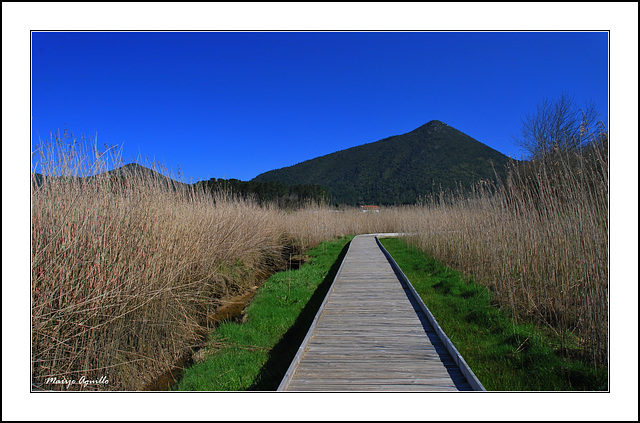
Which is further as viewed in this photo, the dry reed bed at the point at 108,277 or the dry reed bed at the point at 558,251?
the dry reed bed at the point at 558,251

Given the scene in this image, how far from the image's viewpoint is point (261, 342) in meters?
4.14

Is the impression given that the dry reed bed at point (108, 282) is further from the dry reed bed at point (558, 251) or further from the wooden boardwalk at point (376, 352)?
the dry reed bed at point (558, 251)

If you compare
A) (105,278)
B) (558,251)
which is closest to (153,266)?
(105,278)

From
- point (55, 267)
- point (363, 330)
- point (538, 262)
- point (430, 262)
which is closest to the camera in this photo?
point (55, 267)

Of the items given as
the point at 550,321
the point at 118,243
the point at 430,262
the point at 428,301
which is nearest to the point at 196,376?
the point at 118,243

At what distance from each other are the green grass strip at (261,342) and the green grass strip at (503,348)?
1915 mm

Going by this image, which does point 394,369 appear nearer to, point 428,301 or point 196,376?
point 196,376

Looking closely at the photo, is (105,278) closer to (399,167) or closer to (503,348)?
(503,348)

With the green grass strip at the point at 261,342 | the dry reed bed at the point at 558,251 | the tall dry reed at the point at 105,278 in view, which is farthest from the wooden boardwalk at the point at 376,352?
the tall dry reed at the point at 105,278

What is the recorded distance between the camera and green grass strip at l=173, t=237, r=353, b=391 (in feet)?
10.4

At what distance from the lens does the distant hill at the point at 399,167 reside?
3575 centimetres

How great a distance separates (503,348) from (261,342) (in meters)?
2.77

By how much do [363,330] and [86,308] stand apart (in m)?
2.56

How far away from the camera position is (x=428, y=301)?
196 inches
